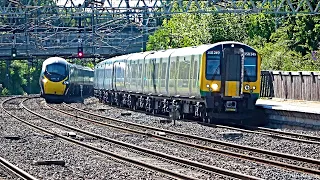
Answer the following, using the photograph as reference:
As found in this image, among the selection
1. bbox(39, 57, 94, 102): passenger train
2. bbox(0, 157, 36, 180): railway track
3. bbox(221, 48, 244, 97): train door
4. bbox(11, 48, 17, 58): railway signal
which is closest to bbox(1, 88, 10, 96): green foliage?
bbox(11, 48, 17, 58): railway signal

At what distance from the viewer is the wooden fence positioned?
3029 centimetres

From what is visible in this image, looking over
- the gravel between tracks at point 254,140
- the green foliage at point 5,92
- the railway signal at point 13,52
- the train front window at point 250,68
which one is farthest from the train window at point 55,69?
the green foliage at point 5,92

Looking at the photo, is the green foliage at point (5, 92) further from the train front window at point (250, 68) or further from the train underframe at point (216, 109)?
the train front window at point (250, 68)

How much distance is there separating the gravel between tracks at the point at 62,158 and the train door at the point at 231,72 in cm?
610

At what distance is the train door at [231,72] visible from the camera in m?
24.9

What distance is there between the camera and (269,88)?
35719 mm

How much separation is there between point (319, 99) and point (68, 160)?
53.9ft

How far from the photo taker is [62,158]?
16.3 metres

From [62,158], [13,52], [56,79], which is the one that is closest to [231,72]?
[62,158]

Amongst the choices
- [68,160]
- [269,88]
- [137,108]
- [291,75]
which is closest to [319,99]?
[291,75]

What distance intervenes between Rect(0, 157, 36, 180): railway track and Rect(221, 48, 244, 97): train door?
34.5ft

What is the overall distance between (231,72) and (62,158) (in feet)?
32.1

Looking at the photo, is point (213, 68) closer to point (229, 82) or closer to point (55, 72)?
point (229, 82)

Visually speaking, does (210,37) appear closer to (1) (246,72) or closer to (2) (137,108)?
(2) (137,108)
